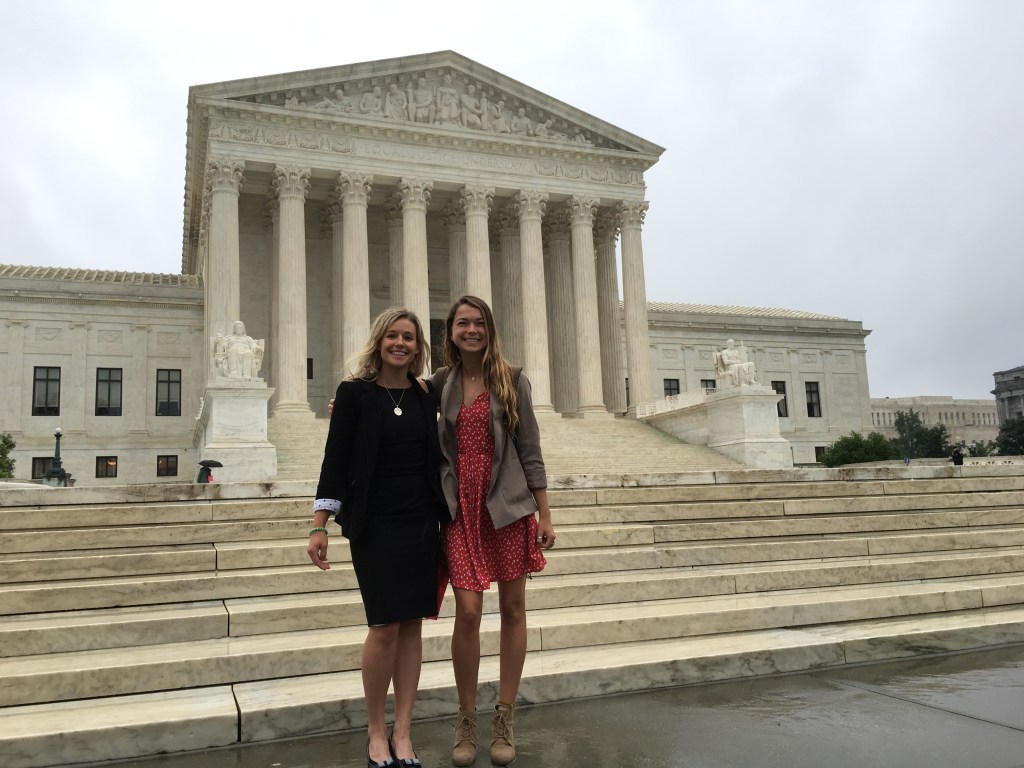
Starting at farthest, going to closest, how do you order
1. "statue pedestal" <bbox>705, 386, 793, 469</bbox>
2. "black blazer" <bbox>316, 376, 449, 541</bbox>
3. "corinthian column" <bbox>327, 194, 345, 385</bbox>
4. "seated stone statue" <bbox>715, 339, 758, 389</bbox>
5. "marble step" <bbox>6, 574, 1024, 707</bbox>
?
"corinthian column" <bbox>327, 194, 345, 385</bbox>
"seated stone statue" <bbox>715, 339, 758, 389</bbox>
"statue pedestal" <bbox>705, 386, 793, 469</bbox>
"marble step" <bbox>6, 574, 1024, 707</bbox>
"black blazer" <bbox>316, 376, 449, 541</bbox>

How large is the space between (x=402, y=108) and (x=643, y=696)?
32.8 meters

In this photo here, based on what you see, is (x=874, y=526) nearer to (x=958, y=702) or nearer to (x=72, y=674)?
(x=958, y=702)

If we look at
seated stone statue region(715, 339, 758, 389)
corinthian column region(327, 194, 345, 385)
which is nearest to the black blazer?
seated stone statue region(715, 339, 758, 389)

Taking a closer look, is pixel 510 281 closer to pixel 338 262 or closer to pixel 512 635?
pixel 338 262

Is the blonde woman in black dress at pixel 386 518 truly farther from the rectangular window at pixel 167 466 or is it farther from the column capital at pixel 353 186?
the rectangular window at pixel 167 466

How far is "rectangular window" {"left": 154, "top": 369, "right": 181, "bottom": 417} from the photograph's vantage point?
3853 centimetres

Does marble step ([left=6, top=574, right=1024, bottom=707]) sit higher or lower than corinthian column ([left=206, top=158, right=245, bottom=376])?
lower

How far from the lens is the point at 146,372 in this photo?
3872 cm

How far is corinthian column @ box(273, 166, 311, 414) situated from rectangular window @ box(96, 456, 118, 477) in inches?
406

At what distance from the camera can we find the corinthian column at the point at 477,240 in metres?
35.1

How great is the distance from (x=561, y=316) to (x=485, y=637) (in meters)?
33.9

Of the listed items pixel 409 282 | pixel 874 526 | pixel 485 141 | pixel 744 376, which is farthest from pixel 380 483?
pixel 485 141

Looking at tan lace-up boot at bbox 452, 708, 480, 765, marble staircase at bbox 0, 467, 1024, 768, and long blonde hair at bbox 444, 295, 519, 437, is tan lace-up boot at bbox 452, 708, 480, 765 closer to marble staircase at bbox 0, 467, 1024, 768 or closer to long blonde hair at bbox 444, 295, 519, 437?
marble staircase at bbox 0, 467, 1024, 768

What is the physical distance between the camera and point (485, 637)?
6664mm
